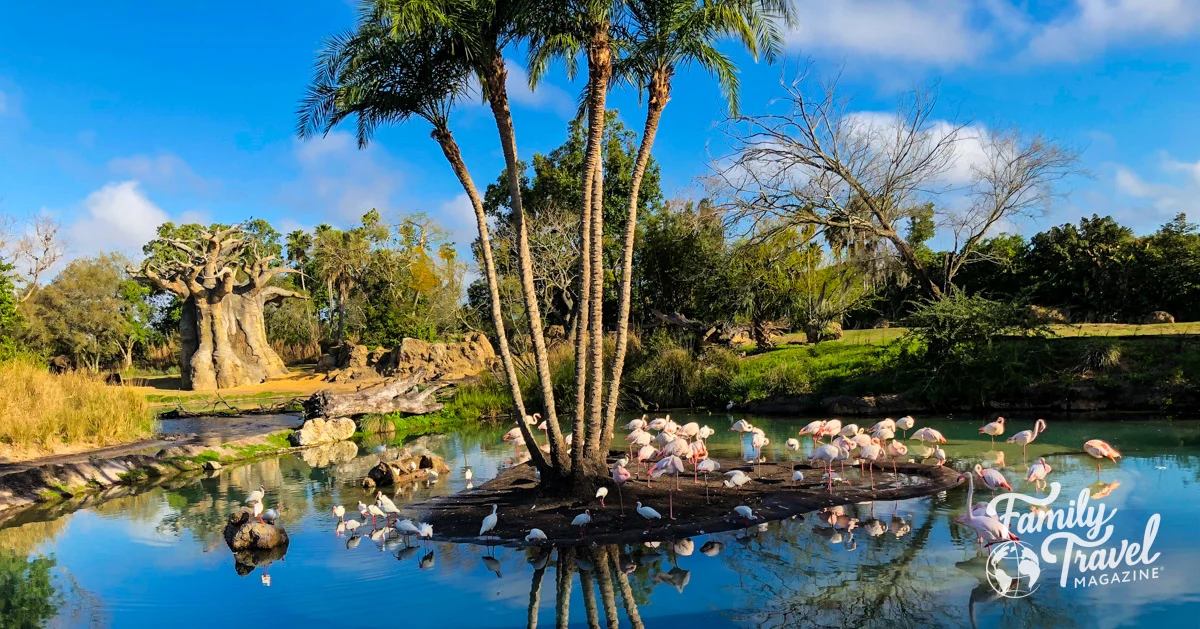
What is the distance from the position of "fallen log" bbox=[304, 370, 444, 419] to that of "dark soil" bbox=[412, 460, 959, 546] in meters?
10.7

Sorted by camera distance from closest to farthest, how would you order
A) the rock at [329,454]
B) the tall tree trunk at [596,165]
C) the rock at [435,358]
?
the tall tree trunk at [596,165], the rock at [329,454], the rock at [435,358]

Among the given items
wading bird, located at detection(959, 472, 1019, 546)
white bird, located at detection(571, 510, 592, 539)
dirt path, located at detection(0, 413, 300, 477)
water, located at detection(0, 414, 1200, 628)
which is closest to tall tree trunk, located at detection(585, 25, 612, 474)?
white bird, located at detection(571, 510, 592, 539)

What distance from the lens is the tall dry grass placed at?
48.0 feet

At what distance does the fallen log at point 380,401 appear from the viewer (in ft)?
69.5

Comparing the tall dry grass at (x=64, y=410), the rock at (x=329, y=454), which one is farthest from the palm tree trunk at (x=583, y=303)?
the tall dry grass at (x=64, y=410)

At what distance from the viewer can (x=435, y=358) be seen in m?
30.8

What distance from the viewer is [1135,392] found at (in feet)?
55.8

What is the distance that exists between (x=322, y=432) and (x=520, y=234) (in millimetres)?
12385

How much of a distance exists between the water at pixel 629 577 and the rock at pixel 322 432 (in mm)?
7741

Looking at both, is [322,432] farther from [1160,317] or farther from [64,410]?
[1160,317]

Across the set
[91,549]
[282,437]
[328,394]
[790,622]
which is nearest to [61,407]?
[282,437]

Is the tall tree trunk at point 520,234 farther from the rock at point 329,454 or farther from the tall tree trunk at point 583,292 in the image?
the rock at point 329,454

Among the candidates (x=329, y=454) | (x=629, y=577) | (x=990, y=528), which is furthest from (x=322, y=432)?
(x=990, y=528)

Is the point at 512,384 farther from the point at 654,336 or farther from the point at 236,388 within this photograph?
the point at 236,388
